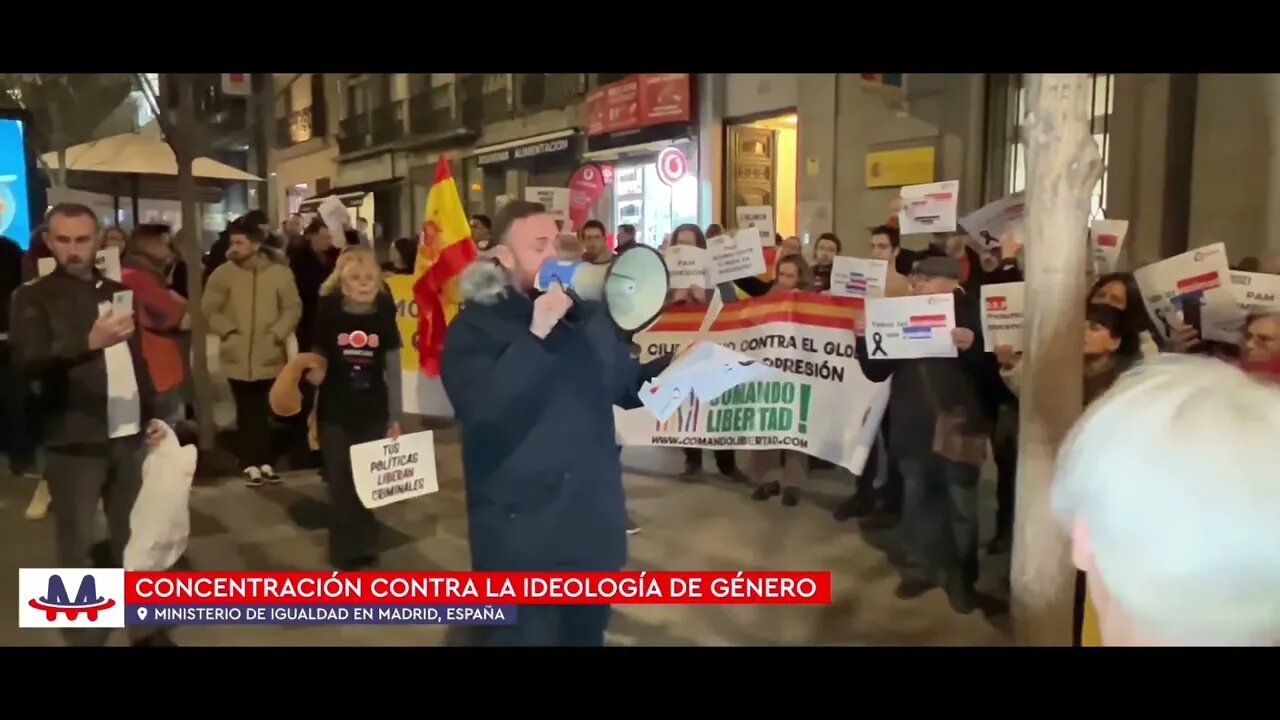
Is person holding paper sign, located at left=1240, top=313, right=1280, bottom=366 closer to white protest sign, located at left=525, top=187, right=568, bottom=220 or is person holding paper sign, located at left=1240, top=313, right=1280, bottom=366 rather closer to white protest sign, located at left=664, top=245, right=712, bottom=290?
white protest sign, located at left=664, top=245, right=712, bottom=290

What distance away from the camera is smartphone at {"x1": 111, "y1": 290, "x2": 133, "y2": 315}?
2.26 meters

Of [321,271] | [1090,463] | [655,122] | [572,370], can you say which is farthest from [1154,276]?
[321,271]

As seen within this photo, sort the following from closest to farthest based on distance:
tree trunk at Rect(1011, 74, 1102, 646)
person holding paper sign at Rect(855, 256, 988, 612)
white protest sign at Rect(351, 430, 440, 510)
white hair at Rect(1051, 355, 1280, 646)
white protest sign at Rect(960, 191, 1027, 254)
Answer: white hair at Rect(1051, 355, 1280, 646) → tree trunk at Rect(1011, 74, 1102, 646) → white protest sign at Rect(351, 430, 440, 510) → person holding paper sign at Rect(855, 256, 988, 612) → white protest sign at Rect(960, 191, 1027, 254)

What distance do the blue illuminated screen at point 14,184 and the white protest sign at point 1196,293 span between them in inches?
112

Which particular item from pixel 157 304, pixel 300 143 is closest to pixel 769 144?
pixel 300 143

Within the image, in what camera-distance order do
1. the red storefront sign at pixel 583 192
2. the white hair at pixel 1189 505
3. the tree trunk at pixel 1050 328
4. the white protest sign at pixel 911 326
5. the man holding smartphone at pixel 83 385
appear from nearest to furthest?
1. the white hair at pixel 1189 505
2. the tree trunk at pixel 1050 328
3. the man holding smartphone at pixel 83 385
4. the red storefront sign at pixel 583 192
5. the white protest sign at pixel 911 326

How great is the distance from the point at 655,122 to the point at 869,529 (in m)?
1.37

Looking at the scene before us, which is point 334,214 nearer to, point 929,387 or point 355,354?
point 355,354

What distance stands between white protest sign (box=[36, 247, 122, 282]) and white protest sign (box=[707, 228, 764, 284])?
1.47 metres

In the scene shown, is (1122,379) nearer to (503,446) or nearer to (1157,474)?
(1157,474)

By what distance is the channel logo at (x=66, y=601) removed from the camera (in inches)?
86.7

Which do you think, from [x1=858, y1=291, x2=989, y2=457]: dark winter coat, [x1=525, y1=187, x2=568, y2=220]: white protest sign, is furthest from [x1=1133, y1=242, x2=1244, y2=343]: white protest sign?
[x1=525, y1=187, x2=568, y2=220]: white protest sign

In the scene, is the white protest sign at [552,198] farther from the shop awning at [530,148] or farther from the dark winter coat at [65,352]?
the dark winter coat at [65,352]

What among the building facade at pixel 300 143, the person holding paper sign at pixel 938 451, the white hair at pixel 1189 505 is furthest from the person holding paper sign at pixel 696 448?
the white hair at pixel 1189 505
